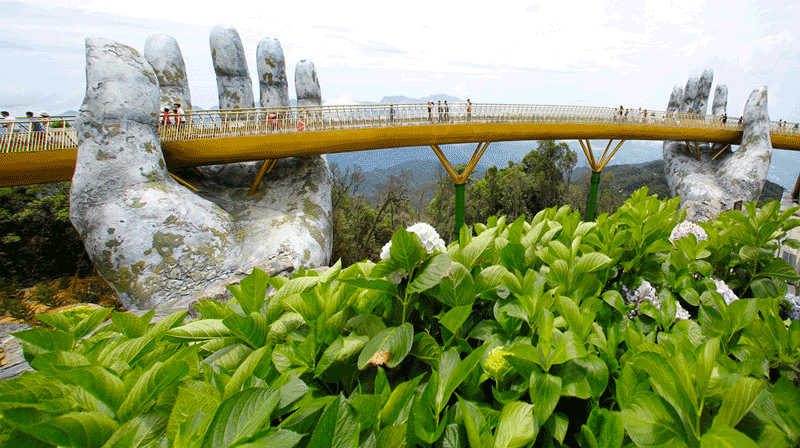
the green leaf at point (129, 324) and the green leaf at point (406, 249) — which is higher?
the green leaf at point (406, 249)

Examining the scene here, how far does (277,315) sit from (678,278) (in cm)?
161

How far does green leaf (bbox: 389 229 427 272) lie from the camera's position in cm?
95

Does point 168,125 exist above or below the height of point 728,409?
above

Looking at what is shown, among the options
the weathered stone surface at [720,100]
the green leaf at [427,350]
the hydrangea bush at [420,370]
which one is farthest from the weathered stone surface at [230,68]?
the weathered stone surface at [720,100]

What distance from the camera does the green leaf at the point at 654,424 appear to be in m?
0.66

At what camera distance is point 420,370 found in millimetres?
983

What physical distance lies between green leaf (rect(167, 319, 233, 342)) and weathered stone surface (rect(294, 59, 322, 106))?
10.1m

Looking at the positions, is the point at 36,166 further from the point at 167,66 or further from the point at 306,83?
the point at 306,83

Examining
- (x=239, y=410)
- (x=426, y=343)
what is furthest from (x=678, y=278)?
(x=239, y=410)

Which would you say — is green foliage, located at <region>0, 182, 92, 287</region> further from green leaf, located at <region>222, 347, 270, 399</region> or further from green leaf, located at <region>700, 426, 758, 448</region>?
green leaf, located at <region>700, 426, 758, 448</region>

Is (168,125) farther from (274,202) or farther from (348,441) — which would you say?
(348,441)

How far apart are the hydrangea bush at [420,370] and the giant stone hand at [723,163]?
17693 millimetres

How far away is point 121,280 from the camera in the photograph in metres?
6.43

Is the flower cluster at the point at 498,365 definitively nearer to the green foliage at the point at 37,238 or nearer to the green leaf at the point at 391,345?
the green leaf at the point at 391,345
